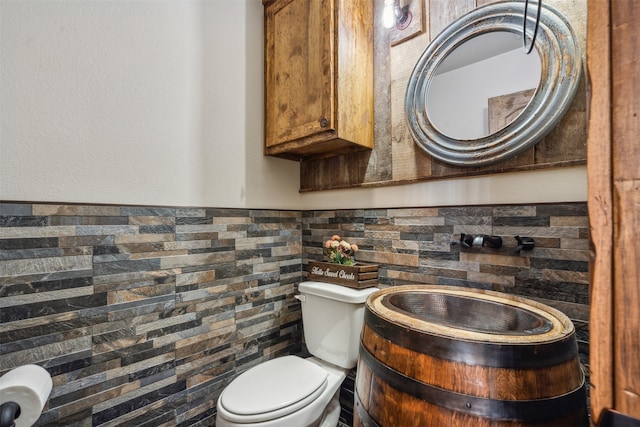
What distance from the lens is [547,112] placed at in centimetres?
102

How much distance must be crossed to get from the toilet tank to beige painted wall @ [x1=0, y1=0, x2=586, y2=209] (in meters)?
0.49

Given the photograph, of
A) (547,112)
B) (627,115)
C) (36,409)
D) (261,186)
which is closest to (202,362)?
(36,409)

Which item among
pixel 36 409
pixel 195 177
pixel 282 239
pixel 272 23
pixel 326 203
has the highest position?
pixel 272 23

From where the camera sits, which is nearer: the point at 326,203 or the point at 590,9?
the point at 590,9

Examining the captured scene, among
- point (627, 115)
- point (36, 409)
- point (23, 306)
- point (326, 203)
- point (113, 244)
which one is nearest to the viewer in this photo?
point (627, 115)

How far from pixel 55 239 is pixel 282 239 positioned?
1023mm

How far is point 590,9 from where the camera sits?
1.19 feet

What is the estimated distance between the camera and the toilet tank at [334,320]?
133 cm

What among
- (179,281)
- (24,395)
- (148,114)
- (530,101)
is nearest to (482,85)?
(530,101)

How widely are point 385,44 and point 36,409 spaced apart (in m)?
1.90

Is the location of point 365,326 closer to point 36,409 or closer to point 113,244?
point 36,409

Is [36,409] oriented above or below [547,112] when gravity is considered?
below

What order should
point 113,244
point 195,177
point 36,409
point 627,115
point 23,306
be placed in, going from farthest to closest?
point 195,177
point 113,244
point 23,306
point 36,409
point 627,115

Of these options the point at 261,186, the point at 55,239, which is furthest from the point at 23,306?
the point at 261,186
